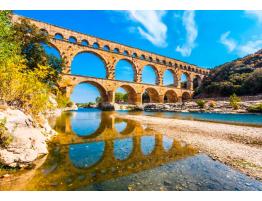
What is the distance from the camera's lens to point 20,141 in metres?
6.01

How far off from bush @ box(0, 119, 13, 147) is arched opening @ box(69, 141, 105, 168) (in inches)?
Answer: 75.4

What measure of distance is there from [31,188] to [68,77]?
32607 millimetres

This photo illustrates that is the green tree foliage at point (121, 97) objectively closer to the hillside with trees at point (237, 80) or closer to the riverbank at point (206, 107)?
the hillside with trees at point (237, 80)

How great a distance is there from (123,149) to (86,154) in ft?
4.99

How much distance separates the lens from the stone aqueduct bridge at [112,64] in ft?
120

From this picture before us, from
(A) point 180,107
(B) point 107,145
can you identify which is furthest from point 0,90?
(A) point 180,107

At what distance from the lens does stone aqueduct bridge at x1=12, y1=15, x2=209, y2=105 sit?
3644 centimetres

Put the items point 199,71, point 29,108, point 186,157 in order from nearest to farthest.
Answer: point 186,157, point 29,108, point 199,71

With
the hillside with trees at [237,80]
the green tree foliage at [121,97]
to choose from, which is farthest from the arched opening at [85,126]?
the green tree foliage at [121,97]

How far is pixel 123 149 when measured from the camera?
26.3ft

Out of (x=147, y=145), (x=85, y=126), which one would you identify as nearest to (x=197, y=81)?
(x=85, y=126)

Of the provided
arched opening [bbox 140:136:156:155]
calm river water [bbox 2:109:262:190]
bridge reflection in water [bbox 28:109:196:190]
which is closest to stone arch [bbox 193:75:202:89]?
arched opening [bbox 140:136:156:155]

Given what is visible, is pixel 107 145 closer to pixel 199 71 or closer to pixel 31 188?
pixel 31 188

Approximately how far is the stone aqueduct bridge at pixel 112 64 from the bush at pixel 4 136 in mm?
26923
